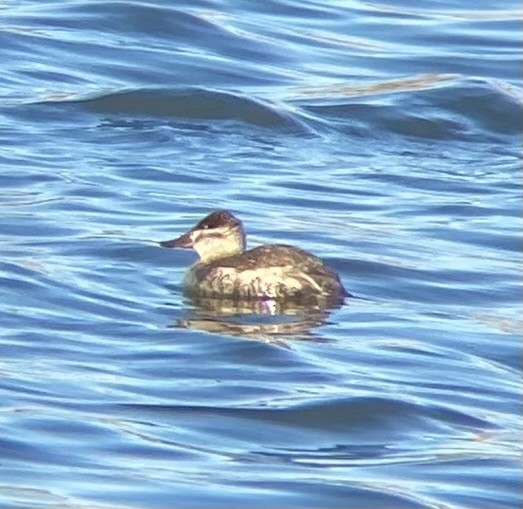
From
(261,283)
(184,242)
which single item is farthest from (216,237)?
(261,283)

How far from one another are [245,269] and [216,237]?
13.2 inches

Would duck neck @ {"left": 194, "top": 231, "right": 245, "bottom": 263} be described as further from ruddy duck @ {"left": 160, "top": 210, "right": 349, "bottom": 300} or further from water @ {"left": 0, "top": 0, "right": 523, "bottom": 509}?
water @ {"left": 0, "top": 0, "right": 523, "bottom": 509}

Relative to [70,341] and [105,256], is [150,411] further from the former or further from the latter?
[105,256]

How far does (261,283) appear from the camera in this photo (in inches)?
→ 515

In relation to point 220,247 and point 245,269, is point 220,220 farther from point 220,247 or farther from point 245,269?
point 245,269

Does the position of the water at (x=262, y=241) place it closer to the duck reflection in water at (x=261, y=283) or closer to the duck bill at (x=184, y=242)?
the duck reflection in water at (x=261, y=283)

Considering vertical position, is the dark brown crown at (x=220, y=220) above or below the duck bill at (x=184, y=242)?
above

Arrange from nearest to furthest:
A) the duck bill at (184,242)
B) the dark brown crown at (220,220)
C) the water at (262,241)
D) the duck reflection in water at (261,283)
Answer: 1. the water at (262,241)
2. the duck reflection in water at (261,283)
3. the dark brown crown at (220,220)
4. the duck bill at (184,242)

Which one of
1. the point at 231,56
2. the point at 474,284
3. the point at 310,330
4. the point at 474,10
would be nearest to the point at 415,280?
the point at 474,284

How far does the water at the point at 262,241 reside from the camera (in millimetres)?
9609

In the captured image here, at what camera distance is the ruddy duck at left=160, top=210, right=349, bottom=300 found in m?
13.0

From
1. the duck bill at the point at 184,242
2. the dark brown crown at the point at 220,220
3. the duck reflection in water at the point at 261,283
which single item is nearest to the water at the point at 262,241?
the duck reflection in water at the point at 261,283

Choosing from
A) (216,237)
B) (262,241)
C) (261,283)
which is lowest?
(262,241)

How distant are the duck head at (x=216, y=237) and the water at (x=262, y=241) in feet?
0.86
